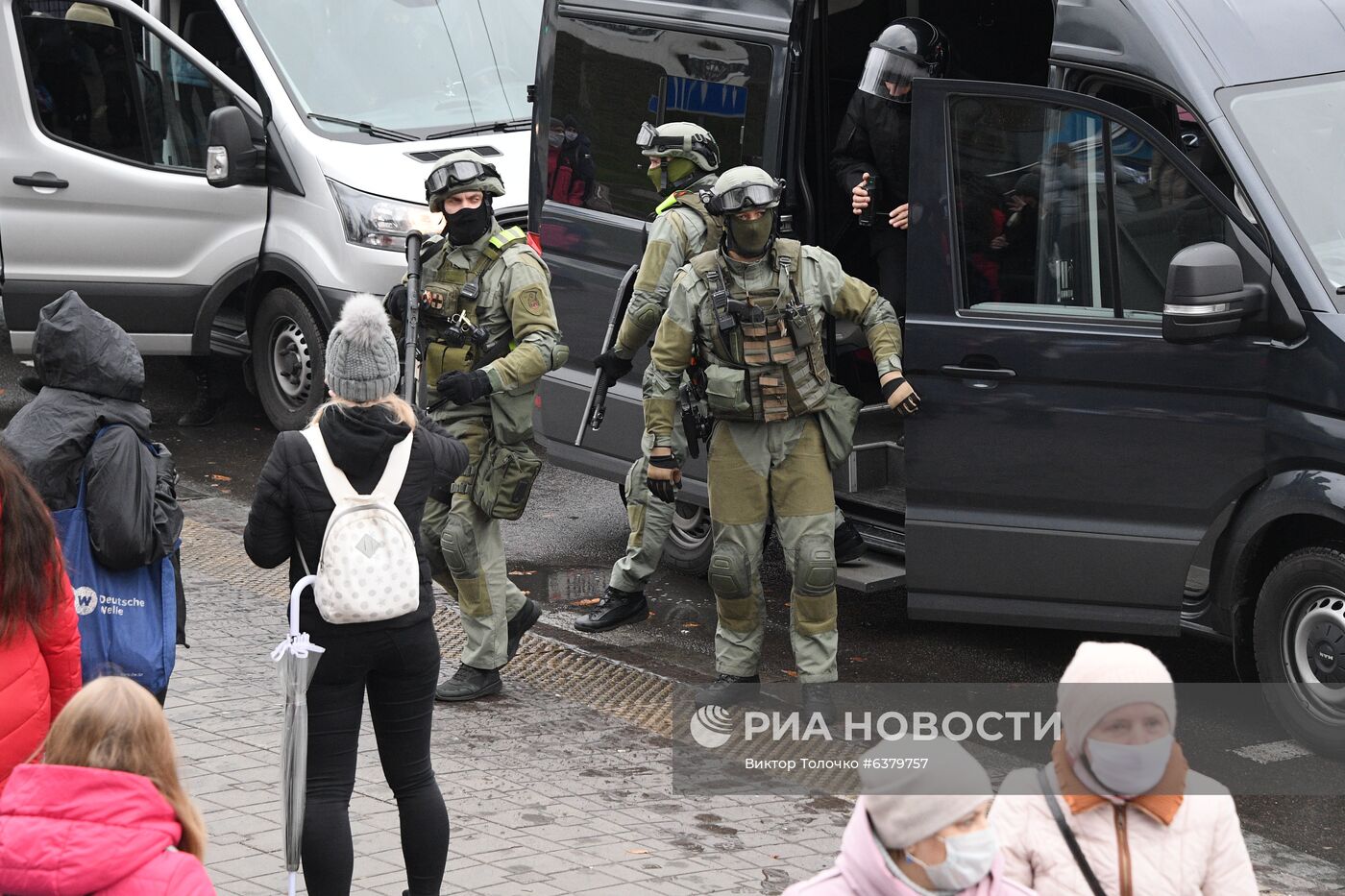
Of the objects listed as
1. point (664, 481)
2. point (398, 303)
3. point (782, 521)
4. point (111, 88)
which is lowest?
point (782, 521)

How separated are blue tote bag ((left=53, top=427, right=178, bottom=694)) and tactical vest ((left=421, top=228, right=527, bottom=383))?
6.17 ft

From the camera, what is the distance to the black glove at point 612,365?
Result: 23.6 ft

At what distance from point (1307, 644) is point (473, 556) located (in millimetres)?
2844

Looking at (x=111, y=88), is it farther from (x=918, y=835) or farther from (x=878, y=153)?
(x=918, y=835)

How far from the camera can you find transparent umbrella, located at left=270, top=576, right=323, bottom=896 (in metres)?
4.13

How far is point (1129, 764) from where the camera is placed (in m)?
2.99

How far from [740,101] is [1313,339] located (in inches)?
107

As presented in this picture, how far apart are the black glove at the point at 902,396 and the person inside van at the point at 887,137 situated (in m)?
1.14

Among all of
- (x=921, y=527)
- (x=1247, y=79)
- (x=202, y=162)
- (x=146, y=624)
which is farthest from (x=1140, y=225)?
(x=202, y=162)

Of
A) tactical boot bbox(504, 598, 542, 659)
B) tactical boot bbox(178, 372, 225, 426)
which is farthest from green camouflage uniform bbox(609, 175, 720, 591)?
tactical boot bbox(178, 372, 225, 426)

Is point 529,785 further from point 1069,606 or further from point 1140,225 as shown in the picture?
point 1140,225

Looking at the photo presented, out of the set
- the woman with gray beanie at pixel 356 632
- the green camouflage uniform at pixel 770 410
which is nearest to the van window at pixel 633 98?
the green camouflage uniform at pixel 770 410

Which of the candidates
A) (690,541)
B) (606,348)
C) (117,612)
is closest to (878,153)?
(606,348)

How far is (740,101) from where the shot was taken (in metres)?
7.32
